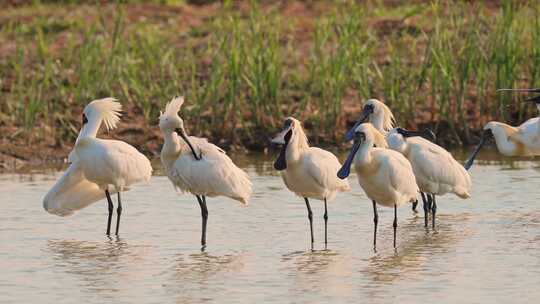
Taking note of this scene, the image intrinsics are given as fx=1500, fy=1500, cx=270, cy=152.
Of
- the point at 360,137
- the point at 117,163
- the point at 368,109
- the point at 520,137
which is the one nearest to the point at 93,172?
the point at 117,163

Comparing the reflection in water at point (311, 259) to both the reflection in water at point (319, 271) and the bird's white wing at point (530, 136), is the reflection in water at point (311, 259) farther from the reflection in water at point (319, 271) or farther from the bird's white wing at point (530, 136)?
the bird's white wing at point (530, 136)

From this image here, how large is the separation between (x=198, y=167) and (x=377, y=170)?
1357mm

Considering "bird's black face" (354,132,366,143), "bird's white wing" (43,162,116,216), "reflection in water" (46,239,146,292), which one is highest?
"bird's black face" (354,132,366,143)

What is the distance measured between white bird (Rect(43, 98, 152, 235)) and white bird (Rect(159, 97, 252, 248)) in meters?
0.39

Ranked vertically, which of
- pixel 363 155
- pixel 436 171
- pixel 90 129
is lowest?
pixel 436 171

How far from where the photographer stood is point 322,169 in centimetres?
1120

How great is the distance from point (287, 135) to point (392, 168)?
836 mm

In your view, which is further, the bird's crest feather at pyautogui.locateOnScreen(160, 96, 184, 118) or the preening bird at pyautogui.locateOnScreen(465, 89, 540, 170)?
the preening bird at pyautogui.locateOnScreen(465, 89, 540, 170)

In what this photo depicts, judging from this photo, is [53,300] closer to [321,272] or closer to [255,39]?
[321,272]

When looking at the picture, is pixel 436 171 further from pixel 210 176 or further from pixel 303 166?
pixel 210 176

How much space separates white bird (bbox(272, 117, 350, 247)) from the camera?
1116 cm

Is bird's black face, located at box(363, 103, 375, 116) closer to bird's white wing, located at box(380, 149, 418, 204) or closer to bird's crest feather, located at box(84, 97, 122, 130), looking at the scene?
bird's white wing, located at box(380, 149, 418, 204)

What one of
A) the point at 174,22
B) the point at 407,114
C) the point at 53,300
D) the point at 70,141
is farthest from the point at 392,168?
the point at 174,22

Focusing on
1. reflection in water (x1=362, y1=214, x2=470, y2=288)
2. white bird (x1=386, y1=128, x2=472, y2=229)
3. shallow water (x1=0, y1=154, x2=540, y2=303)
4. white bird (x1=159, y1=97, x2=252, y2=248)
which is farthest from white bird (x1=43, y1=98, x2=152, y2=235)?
reflection in water (x1=362, y1=214, x2=470, y2=288)
